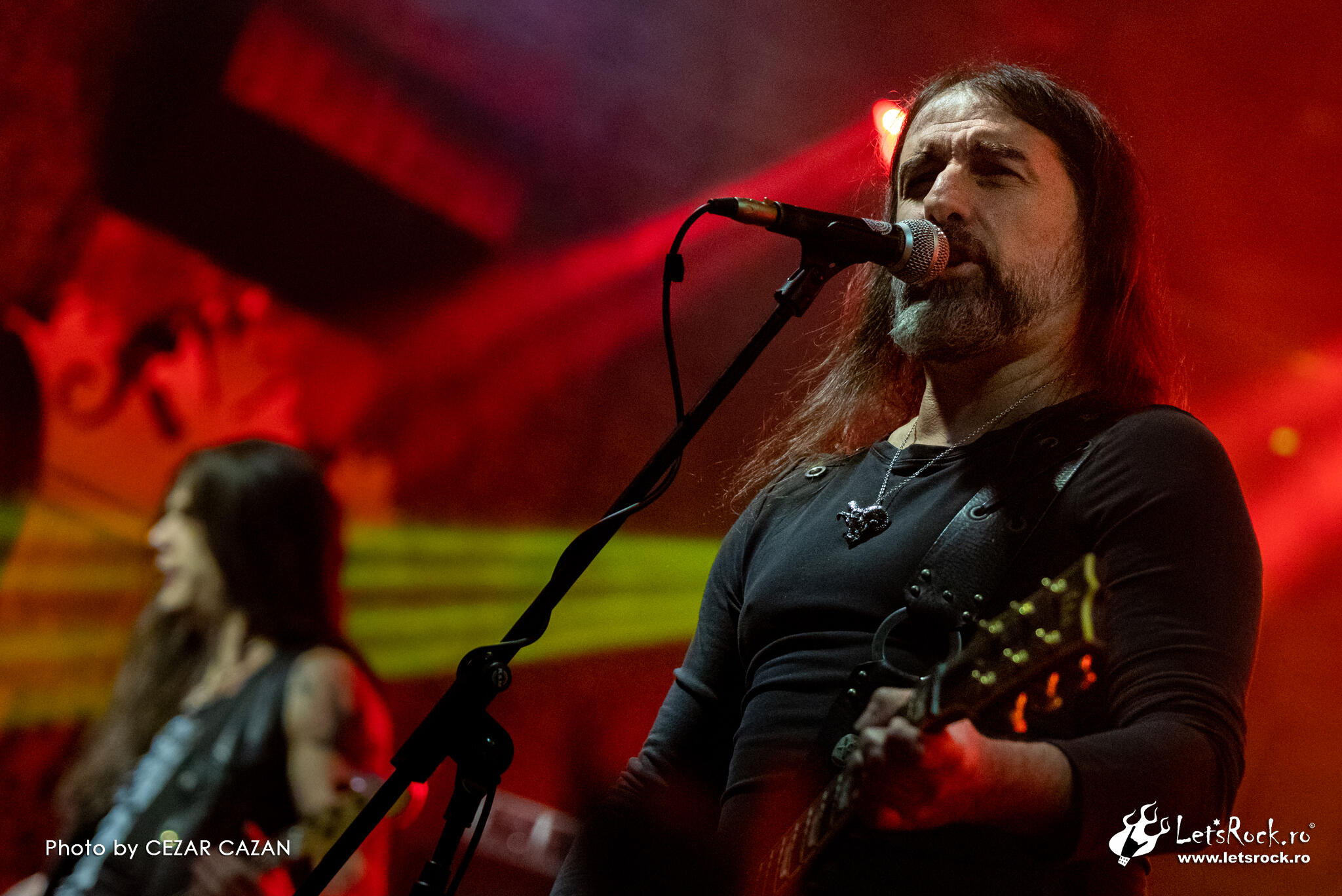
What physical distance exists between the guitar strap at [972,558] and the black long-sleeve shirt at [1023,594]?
0.08 feet

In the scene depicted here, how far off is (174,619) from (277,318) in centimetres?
155

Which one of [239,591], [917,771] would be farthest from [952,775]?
[239,591]

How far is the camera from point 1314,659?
11.9ft

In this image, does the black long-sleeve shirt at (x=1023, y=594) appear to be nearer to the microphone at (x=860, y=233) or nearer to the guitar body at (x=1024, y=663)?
the guitar body at (x=1024, y=663)

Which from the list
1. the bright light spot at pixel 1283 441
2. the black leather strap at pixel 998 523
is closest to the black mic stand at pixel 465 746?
the black leather strap at pixel 998 523

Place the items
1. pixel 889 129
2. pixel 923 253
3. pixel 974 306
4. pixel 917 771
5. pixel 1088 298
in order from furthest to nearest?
1. pixel 889 129
2. pixel 1088 298
3. pixel 974 306
4. pixel 923 253
5. pixel 917 771

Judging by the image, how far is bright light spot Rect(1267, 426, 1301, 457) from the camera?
3.76 metres

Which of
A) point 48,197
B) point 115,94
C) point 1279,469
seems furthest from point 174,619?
point 1279,469

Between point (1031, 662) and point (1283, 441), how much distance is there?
3.28 m

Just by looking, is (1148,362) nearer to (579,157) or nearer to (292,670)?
(292,670)

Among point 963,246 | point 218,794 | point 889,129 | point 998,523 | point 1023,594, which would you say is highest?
point 889,129

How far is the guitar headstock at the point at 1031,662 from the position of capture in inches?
39.7

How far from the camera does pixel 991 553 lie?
4.83ft

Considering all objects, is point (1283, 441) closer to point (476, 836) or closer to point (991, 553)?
point (991, 553)
